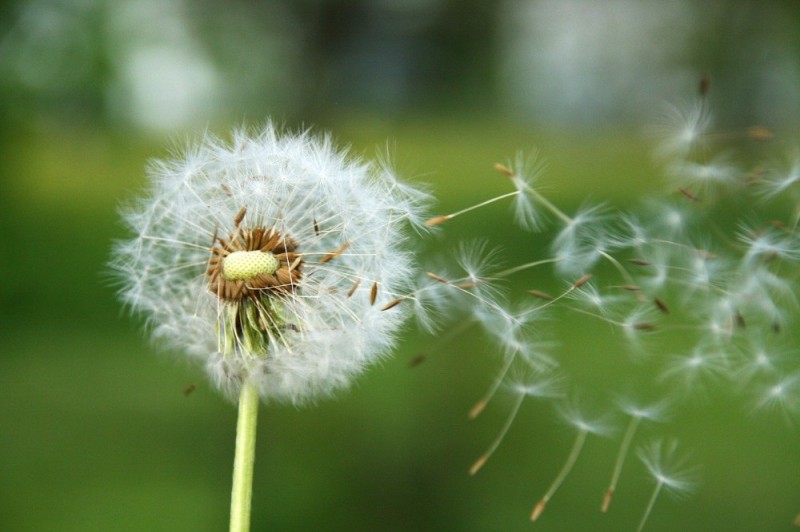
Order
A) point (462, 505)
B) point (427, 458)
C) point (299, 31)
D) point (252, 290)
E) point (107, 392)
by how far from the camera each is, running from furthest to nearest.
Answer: point (299, 31), point (107, 392), point (427, 458), point (462, 505), point (252, 290)

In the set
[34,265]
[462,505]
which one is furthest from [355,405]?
[34,265]

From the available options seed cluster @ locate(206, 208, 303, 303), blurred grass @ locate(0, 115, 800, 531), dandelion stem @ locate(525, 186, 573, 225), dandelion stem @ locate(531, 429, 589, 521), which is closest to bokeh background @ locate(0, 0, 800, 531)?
blurred grass @ locate(0, 115, 800, 531)

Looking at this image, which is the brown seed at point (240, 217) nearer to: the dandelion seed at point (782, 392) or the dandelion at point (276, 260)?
the dandelion at point (276, 260)

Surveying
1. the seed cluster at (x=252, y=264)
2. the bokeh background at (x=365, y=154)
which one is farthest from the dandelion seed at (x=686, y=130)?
the bokeh background at (x=365, y=154)

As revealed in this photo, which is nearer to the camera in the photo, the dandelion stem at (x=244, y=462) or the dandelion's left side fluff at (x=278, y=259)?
the dandelion stem at (x=244, y=462)

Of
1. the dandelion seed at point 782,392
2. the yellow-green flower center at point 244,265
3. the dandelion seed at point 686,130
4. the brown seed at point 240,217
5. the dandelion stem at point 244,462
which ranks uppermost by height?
the dandelion seed at point 686,130

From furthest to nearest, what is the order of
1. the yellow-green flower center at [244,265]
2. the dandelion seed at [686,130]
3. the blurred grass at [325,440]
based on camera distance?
the blurred grass at [325,440]
the dandelion seed at [686,130]
the yellow-green flower center at [244,265]

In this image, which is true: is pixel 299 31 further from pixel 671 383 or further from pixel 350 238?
pixel 350 238

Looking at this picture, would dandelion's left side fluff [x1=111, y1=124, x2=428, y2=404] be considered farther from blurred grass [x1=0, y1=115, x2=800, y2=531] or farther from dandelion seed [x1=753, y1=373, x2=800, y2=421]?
blurred grass [x1=0, y1=115, x2=800, y2=531]
